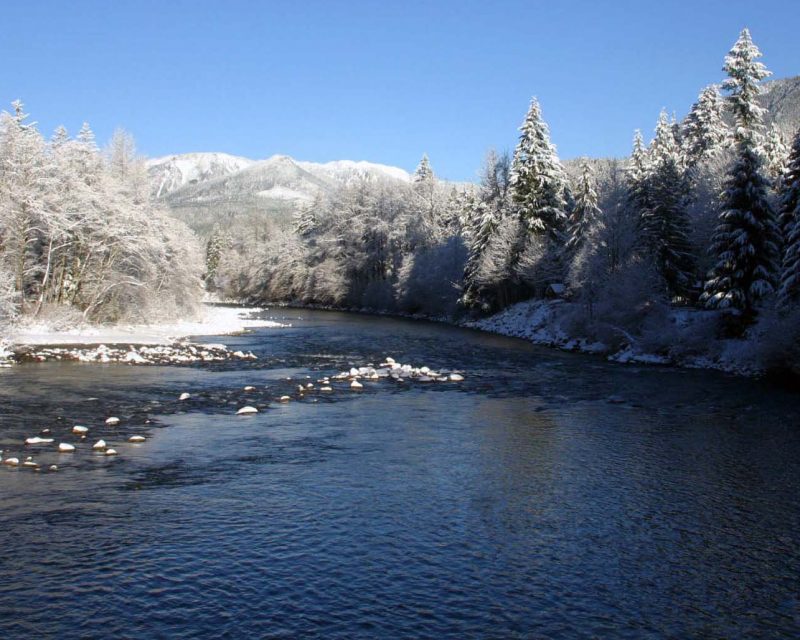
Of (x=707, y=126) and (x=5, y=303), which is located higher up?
(x=707, y=126)

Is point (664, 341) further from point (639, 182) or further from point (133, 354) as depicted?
point (133, 354)

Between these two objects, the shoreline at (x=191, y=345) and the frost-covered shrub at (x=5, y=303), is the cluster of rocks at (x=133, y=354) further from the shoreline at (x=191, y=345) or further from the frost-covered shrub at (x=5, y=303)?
the frost-covered shrub at (x=5, y=303)

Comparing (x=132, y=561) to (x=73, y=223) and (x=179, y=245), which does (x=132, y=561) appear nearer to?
(x=73, y=223)

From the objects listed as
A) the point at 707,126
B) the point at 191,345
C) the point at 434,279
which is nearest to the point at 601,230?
the point at 707,126

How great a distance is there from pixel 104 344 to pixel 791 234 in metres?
35.3

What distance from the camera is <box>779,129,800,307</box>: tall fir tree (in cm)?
3111

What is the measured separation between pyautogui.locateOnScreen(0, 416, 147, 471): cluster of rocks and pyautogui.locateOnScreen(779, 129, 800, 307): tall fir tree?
28209mm

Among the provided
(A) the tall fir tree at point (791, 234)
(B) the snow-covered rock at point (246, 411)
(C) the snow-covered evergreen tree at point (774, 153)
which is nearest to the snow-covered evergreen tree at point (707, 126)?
(C) the snow-covered evergreen tree at point (774, 153)

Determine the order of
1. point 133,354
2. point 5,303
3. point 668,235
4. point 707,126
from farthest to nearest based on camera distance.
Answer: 1. point 707,126
2. point 668,235
3. point 133,354
4. point 5,303

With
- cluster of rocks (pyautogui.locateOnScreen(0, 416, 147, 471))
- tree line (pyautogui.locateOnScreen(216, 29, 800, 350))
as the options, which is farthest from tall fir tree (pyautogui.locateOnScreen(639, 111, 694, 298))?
cluster of rocks (pyautogui.locateOnScreen(0, 416, 147, 471))

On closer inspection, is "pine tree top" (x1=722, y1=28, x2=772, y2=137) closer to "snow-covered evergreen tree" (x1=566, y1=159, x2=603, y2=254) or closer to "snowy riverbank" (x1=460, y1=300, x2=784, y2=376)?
"snow-covered evergreen tree" (x1=566, y1=159, x2=603, y2=254)

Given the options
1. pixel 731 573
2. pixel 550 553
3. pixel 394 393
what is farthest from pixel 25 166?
pixel 731 573

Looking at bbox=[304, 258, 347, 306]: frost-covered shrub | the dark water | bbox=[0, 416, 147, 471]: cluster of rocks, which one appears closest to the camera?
the dark water

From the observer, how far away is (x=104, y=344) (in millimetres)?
37344
